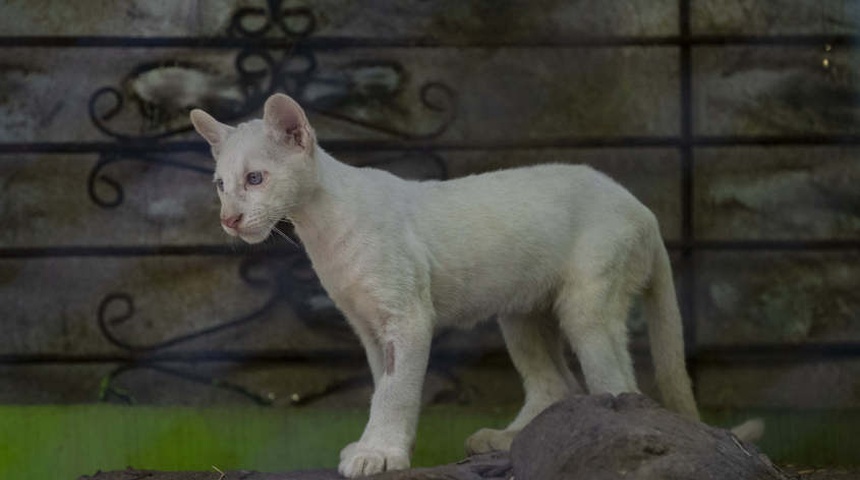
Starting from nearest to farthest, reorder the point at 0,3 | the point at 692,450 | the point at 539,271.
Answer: the point at 692,450, the point at 539,271, the point at 0,3

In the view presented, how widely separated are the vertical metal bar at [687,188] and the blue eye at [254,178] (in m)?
2.01

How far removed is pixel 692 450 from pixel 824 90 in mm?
2552

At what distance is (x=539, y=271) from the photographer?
4.59 meters

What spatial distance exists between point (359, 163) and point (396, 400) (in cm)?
150

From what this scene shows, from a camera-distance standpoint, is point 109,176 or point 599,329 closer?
point 599,329

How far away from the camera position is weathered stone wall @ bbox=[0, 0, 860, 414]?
5406mm

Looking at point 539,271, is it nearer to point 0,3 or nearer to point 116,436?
point 116,436

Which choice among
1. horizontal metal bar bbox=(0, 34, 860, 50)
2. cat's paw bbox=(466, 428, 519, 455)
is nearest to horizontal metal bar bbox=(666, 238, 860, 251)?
horizontal metal bar bbox=(0, 34, 860, 50)

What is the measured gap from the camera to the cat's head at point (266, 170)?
4.05 m

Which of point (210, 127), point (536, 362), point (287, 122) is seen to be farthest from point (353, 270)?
point (536, 362)

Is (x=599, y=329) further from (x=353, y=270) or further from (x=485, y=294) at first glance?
(x=353, y=270)

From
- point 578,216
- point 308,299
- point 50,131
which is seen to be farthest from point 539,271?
point 50,131

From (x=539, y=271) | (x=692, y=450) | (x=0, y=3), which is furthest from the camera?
(x=0, y=3)

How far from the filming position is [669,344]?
190 inches
